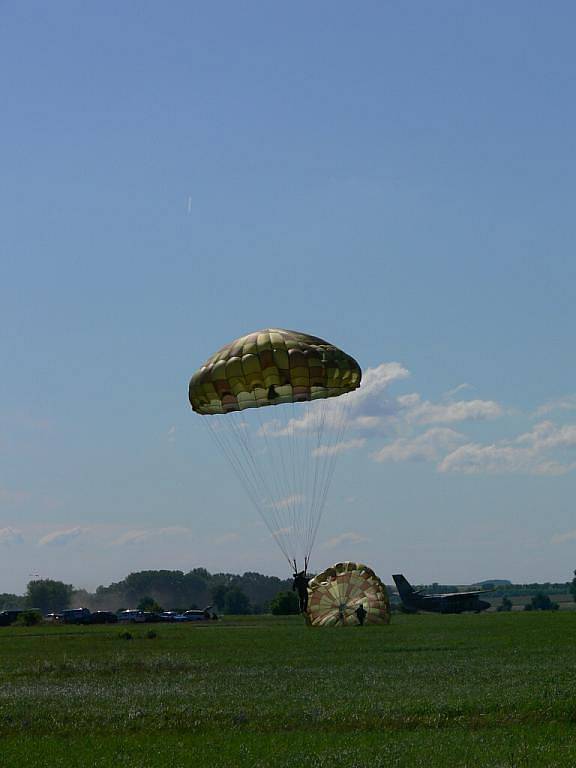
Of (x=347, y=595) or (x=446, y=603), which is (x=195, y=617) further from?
(x=347, y=595)

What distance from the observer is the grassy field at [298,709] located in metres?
18.0

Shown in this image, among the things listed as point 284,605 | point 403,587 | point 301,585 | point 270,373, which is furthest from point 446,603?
point 270,373

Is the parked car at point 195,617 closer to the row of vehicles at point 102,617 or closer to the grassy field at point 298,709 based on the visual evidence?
the row of vehicles at point 102,617

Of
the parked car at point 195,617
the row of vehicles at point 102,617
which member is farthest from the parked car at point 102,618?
the parked car at point 195,617

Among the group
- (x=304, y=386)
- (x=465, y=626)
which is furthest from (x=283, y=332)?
(x=465, y=626)

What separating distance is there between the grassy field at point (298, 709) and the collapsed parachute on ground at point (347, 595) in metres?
19.5

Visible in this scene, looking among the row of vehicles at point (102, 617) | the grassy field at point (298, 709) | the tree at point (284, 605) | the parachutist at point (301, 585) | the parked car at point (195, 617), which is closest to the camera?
the grassy field at point (298, 709)

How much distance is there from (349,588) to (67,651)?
60.4ft

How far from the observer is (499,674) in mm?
28484

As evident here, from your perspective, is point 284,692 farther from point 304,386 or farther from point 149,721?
point 304,386

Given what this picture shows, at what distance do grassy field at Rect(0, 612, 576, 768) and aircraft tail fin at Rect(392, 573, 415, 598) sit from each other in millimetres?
70213

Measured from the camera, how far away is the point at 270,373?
119ft

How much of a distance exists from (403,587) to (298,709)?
88907 millimetres

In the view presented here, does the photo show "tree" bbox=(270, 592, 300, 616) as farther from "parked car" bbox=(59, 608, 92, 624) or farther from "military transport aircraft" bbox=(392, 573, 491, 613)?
"parked car" bbox=(59, 608, 92, 624)
